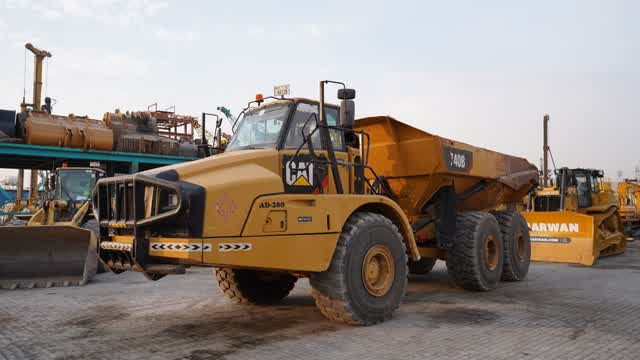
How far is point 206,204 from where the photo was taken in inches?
189

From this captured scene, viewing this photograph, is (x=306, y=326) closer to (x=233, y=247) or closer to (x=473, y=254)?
(x=233, y=247)

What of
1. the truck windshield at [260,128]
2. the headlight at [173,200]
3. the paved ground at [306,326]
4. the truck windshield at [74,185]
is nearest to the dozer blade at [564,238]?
the paved ground at [306,326]

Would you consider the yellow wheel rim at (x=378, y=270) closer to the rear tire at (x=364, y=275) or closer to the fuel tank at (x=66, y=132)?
the rear tire at (x=364, y=275)

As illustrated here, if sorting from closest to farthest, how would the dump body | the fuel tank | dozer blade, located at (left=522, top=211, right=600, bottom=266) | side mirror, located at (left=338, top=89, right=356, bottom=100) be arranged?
side mirror, located at (left=338, top=89, right=356, bottom=100)
the dump body
dozer blade, located at (left=522, top=211, right=600, bottom=266)
the fuel tank

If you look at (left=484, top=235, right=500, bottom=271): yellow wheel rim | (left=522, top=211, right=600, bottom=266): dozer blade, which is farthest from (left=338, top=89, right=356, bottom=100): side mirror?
(left=522, top=211, right=600, bottom=266): dozer blade

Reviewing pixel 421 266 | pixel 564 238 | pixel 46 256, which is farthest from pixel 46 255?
pixel 564 238

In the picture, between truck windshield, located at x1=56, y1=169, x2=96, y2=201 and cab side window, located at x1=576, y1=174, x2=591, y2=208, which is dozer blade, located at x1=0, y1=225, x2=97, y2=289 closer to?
truck windshield, located at x1=56, y1=169, x2=96, y2=201

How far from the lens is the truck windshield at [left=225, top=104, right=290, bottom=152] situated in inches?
233

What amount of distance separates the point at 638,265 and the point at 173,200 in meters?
11.7

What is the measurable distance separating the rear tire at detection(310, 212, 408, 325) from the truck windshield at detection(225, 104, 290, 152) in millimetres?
1296

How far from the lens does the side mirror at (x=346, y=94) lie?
558 cm

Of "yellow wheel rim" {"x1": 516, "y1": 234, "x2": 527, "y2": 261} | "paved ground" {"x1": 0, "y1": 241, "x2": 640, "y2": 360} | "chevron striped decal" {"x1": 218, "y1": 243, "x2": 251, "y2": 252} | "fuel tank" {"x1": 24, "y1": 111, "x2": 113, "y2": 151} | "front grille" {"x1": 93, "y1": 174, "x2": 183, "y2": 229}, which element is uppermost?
"fuel tank" {"x1": 24, "y1": 111, "x2": 113, "y2": 151}

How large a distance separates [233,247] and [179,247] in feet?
1.63

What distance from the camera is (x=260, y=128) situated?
617 cm
